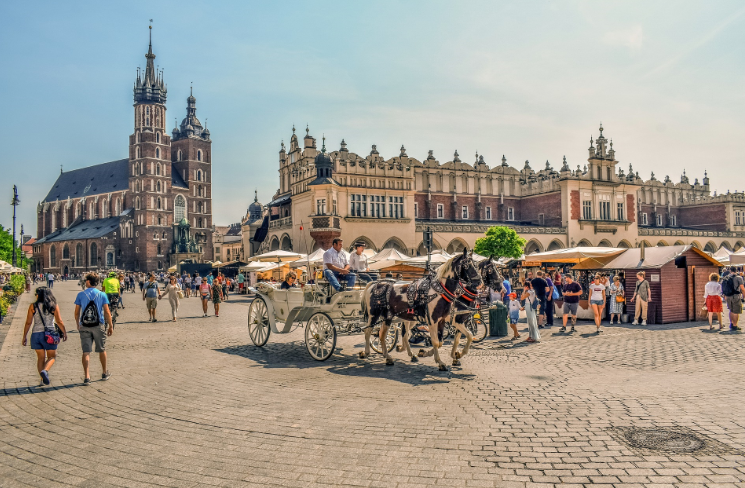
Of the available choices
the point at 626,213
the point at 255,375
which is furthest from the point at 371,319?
the point at 626,213

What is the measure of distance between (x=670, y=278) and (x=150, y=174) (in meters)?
97.7

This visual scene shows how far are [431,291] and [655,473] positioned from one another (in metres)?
4.99

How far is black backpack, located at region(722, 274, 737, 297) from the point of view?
49.9ft

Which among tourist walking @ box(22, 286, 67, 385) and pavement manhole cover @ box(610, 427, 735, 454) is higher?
tourist walking @ box(22, 286, 67, 385)

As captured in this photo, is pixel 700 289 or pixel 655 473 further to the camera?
pixel 700 289

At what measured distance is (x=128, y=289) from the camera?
168 feet

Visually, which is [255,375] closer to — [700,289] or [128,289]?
[700,289]

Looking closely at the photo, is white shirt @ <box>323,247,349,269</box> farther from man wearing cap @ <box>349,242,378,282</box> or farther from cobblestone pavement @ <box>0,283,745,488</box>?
cobblestone pavement @ <box>0,283,745,488</box>

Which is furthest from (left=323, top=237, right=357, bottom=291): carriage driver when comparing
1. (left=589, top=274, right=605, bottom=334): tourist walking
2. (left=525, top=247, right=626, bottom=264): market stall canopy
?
(left=525, top=247, right=626, bottom=264): market stall canopy

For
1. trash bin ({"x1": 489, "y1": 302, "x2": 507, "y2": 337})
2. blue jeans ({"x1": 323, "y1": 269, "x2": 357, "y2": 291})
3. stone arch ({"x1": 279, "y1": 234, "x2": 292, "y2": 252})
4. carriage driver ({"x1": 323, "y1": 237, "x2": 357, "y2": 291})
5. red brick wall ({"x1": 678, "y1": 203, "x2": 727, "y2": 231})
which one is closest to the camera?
blue jeans ({"x1": 323, "y1": 269, "x2": 357, "y2": 291})

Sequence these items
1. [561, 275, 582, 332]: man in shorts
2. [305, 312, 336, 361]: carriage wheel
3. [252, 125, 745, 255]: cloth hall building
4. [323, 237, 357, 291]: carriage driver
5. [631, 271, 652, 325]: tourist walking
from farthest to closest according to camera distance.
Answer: [252, 125, 745, 255]: cloth hall building → [631, 271, 652, 325]: tourist walking → [561, 275, 582, 332]: man in shorts → [323, 237, 357, 291]: carriage driver → [305, 312, 336, 361]: carriage wheel

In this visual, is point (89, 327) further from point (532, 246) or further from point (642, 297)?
point (532, 246)

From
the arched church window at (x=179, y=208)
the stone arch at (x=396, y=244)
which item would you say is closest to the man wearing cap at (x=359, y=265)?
the stone arch at (x=396, y=244)

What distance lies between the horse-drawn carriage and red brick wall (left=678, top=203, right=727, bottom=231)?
69027 millimetres
